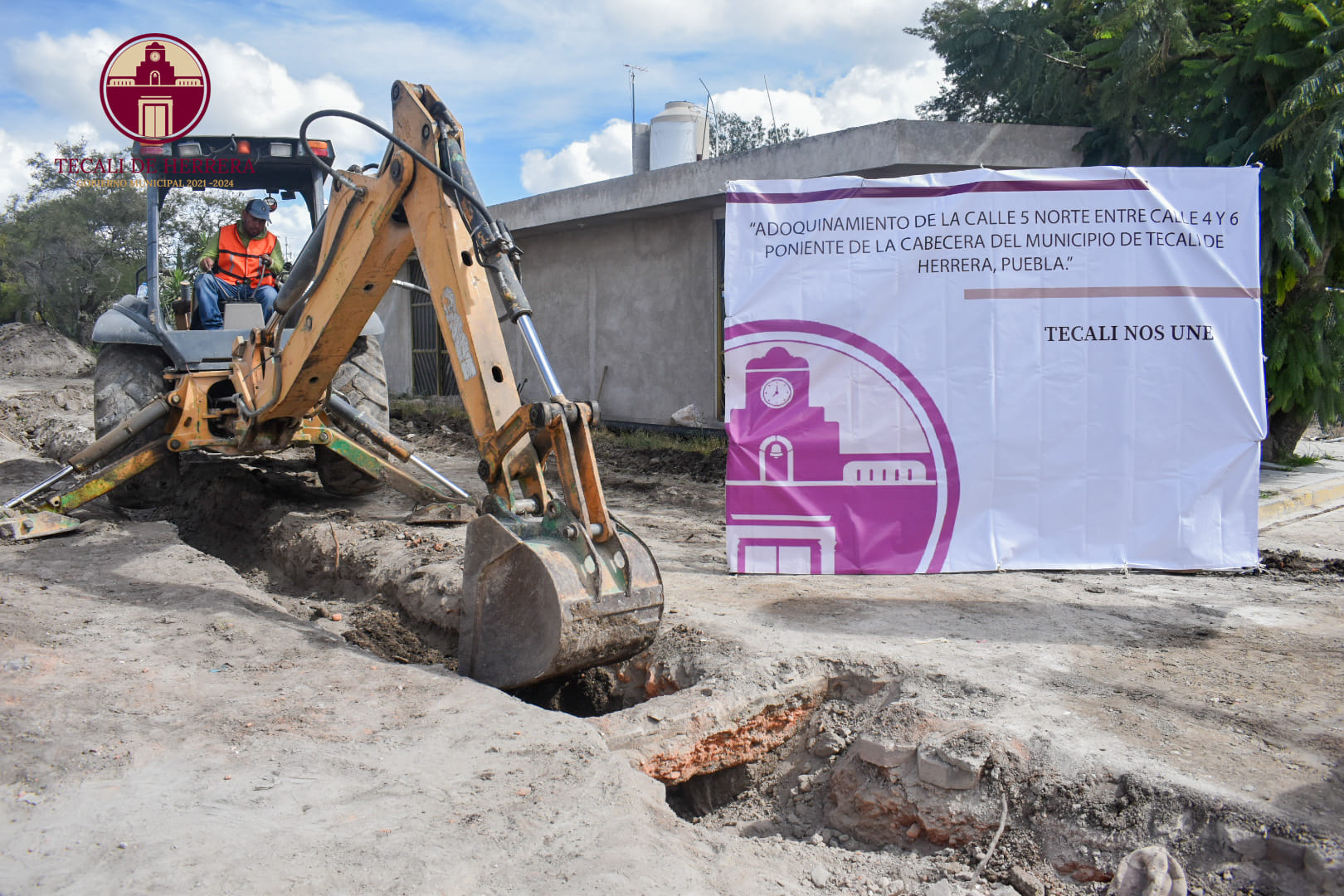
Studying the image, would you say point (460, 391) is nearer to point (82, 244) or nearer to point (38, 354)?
point (38, 354)

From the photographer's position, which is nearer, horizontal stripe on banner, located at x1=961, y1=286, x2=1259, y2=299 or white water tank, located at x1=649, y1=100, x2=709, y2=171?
horizontal stripe on banner, located at x1=961, y1=286, x2=1259, y2=299

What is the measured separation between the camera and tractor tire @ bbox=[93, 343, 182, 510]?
6.76 meters

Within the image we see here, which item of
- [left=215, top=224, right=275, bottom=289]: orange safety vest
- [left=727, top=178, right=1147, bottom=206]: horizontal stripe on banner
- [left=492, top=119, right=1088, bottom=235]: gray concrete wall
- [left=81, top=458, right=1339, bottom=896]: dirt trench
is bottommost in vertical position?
[left=81, top=458, right=1339, bottom=896]: dirt trench

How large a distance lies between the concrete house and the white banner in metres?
2.95

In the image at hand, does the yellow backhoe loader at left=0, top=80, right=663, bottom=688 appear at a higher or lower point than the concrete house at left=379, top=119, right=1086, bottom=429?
lower

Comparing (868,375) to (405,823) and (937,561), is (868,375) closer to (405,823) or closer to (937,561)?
(937,561)

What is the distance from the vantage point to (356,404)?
7.30 meters

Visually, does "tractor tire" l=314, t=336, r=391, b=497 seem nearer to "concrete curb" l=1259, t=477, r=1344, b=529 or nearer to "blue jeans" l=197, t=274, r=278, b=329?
"blue jeans" l=197, t=274, r=278, b=329

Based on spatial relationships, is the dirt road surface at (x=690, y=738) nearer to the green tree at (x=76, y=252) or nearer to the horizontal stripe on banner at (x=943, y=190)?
the horizontal stripe on banner at (x=943, y=190)

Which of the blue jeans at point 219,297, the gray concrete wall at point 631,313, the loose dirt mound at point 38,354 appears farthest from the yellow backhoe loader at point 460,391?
the loose dirt mound at point 38,354

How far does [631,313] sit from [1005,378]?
22.1ft

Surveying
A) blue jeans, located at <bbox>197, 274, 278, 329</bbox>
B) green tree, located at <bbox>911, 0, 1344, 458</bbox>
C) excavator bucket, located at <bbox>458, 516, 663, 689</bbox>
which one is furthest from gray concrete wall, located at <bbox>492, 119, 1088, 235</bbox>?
excavator bucket, located at <bbox>458, 516, 663, 689</bbox>

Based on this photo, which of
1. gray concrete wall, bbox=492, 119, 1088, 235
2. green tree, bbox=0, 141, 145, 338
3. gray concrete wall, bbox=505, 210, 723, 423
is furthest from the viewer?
green tree, bbox=0, 141, 145, 338

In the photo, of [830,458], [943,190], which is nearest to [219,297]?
[830,458]
